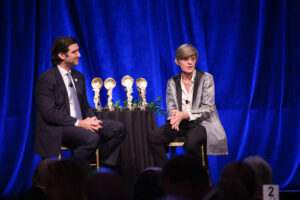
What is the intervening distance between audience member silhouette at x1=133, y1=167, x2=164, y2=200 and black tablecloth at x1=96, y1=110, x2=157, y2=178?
2.13 m

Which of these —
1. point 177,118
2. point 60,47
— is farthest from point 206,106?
point 60,47

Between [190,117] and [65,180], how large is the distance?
228 cm

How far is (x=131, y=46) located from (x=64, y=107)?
4.97ft

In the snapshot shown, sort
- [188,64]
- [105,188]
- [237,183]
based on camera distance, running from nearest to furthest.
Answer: [105,188] → [237,183] → [188,64]

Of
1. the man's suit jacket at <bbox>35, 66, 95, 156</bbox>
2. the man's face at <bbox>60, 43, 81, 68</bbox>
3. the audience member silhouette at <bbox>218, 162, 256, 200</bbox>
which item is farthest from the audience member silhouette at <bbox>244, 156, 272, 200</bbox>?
the man's face at <bbox>60, 43, 81, 68</bbox>

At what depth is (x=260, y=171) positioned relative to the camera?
83.0 inches

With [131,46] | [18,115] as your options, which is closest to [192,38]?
[131,46]

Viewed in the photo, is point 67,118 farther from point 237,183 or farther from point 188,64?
point 237,183

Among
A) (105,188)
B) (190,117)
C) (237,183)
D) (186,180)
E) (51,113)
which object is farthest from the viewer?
(190,117)

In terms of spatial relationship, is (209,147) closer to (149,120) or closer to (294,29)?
(149,120)

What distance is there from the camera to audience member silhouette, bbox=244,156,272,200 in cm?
208

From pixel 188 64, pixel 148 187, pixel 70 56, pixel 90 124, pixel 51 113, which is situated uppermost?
pixel 70 56

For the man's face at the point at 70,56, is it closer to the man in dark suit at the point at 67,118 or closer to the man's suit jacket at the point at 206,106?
the man in dark suit at the point at 67,118

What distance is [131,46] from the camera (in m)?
5.07
